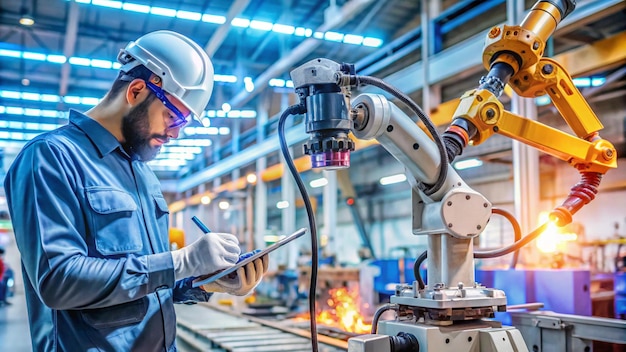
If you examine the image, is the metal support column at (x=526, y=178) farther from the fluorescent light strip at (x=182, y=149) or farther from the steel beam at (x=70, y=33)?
the fluorescent light strip at (x=182, y=149)

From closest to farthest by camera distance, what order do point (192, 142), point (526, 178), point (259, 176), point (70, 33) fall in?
1. point (526, 178)
2. point (70, 33)
3. point (259, 176)
4. point (192, 142)

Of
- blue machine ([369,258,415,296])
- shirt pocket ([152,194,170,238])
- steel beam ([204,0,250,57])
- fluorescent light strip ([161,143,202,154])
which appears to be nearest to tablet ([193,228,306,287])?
shirt pocket ([152,194,170,238])

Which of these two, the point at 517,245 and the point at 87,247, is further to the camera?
the point at 517,245

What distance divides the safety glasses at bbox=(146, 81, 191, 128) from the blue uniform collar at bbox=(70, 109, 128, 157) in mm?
178

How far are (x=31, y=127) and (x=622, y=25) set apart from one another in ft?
46.1

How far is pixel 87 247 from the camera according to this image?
1.38 m

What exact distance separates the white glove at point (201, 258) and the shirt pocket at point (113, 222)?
15 cm

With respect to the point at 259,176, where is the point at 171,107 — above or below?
below

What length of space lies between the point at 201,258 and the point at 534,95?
136 cm

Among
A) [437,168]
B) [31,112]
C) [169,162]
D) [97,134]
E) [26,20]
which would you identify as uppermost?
[26,20]

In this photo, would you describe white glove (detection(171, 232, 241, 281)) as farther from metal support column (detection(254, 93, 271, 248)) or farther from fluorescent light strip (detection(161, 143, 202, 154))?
fluorescent light strip (detection(161, 143, 202, 154))

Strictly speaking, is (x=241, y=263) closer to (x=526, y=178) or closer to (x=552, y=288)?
(x=552, y=288)

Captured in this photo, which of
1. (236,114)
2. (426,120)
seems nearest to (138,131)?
(426,120)

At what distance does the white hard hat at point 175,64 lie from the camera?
1.57 m
